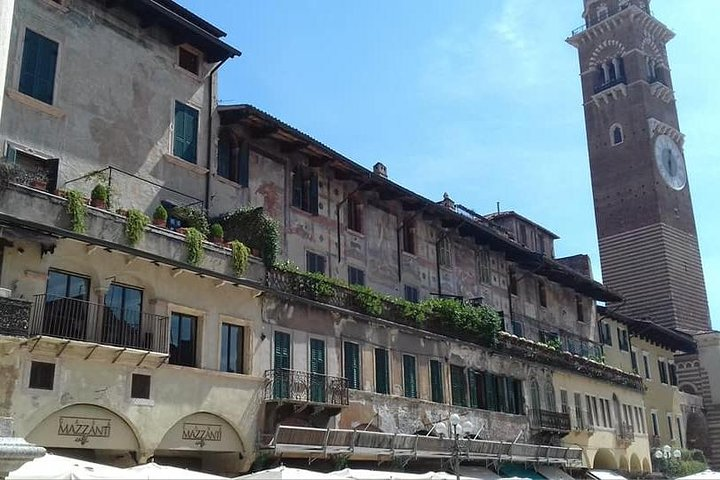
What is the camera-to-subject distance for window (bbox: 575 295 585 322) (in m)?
45.4

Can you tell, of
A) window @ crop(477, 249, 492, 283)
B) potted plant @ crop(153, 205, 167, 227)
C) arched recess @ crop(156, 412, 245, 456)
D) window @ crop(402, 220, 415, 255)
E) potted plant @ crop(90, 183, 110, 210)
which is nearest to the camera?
potted plant @ crop(90, 183, 110, 210)

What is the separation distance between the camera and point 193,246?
2089 centimetres

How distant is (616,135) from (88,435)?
202 feet

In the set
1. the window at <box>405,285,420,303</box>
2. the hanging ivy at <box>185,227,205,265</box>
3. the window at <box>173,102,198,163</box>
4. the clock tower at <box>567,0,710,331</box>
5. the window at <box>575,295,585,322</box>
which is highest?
the clock tower at <box>567,0,710,331</box>

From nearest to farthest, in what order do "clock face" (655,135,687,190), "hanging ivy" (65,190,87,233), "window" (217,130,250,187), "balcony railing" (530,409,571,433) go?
"hanging ivy" (65,190,87,233) → "window" (217,130,250,187) → "balcony railing" (530,409,571,433) → "clock face" (655,135,687,190)

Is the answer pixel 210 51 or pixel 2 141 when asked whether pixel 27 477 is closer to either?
pixel 2 141

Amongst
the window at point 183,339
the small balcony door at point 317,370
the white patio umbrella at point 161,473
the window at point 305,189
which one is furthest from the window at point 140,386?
the window at point 305,189

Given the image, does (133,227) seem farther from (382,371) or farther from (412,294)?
(412,294)

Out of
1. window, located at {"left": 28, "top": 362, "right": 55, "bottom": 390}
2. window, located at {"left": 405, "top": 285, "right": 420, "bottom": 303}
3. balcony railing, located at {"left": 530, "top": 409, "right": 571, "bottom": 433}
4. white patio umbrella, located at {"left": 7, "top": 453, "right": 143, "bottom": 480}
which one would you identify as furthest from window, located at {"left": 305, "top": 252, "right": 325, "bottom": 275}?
balcony railing, located at {"left": 530, "top": 409, "right": 571, "bottom": 433}

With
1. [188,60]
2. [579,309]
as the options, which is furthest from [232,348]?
[579,309]

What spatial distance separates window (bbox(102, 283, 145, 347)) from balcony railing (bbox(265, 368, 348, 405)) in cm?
445

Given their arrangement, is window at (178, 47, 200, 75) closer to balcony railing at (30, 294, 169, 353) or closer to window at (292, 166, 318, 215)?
window at (292, 166, 318, 215)

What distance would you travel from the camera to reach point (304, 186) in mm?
27375

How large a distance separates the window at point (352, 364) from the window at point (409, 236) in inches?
267
